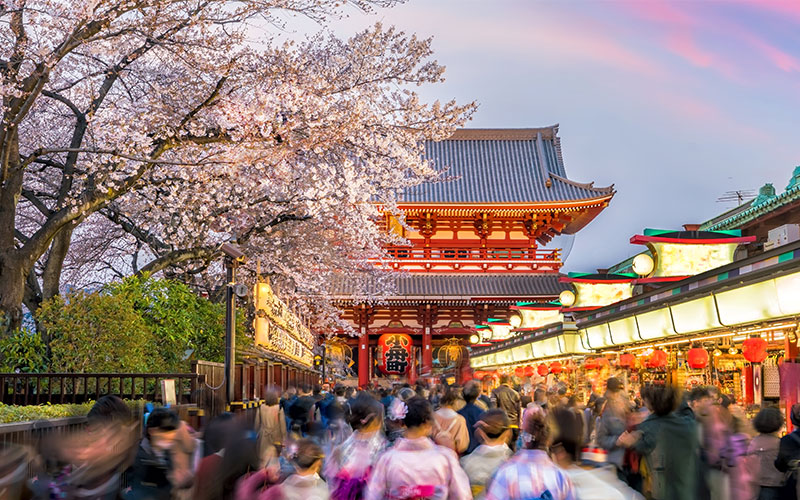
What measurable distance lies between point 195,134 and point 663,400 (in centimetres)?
1037

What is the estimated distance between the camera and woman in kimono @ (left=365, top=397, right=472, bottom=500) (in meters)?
5.23

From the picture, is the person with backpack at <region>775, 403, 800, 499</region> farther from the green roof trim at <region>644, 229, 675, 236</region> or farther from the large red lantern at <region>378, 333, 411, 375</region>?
the large red lantern at <region>378, 333, 411, 375</region>

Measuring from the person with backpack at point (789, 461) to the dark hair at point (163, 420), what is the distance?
492 cm

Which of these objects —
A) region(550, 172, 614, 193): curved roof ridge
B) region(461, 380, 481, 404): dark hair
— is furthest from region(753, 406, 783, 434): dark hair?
region(550, 172, 614, 193): curved roof ridge

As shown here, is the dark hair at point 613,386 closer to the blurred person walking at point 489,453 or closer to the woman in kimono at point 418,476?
the blurred person walking at point 489,453

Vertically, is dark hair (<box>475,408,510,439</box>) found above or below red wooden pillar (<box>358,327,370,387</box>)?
below

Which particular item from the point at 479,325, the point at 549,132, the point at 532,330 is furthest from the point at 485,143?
the point at 532,330

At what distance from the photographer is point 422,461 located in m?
5.34

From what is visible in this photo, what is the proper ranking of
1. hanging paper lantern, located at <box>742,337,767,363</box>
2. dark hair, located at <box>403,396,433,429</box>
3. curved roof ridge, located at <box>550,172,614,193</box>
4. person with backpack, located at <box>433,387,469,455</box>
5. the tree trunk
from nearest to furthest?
dark hair, located at <box>403,396,433,429</box>, person with backpack, located at <box>433,387,469,455</box>, hanging paper lantern, located at <box>742,337,767,363</box>, the tree trunk, curved roof ridge, located at <box>550,172,614,193</box>

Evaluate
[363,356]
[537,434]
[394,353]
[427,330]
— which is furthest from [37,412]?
[394,353]

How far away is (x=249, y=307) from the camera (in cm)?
2208

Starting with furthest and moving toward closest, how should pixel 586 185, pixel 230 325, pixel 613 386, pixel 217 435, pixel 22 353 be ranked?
1. pixel 586 185
2. pixel 22 353
3. pixel 230 325
4. pixel 613 386
5. pixel 217 435

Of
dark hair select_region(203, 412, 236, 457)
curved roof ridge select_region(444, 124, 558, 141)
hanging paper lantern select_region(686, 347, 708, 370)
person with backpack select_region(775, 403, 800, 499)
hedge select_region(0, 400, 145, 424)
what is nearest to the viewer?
dark hair select_region(203, 412, 236, 457)

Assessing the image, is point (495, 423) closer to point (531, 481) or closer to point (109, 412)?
point (531, 481)
